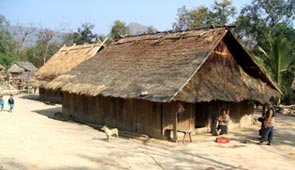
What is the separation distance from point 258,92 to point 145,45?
18.7ft

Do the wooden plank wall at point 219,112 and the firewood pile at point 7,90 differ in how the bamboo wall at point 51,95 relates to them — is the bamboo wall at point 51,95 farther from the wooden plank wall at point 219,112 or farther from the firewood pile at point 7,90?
the wooden plank wall at point 219,112

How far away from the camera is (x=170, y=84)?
13.2 meters

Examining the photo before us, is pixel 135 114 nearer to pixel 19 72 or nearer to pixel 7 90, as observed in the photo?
pixel 7 90

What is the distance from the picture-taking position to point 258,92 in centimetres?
1648

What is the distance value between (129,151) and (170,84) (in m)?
2.89

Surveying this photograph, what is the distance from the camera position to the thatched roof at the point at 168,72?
529 inches

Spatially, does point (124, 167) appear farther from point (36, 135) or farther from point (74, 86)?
point (74, 86)

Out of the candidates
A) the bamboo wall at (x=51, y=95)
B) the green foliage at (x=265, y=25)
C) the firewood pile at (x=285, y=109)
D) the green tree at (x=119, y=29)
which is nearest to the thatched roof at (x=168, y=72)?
the firewood pile at (x=285, y=109)

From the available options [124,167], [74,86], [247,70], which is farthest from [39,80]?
[124,167]

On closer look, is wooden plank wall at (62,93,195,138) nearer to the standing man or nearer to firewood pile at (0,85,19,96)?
the standing man

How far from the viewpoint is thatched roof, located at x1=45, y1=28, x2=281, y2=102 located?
44.1 ft

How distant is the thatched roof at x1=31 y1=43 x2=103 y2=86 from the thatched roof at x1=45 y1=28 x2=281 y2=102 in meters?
6.97

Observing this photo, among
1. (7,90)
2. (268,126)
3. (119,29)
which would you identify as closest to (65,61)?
(7,90)

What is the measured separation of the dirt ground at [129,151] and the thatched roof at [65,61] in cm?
1053
